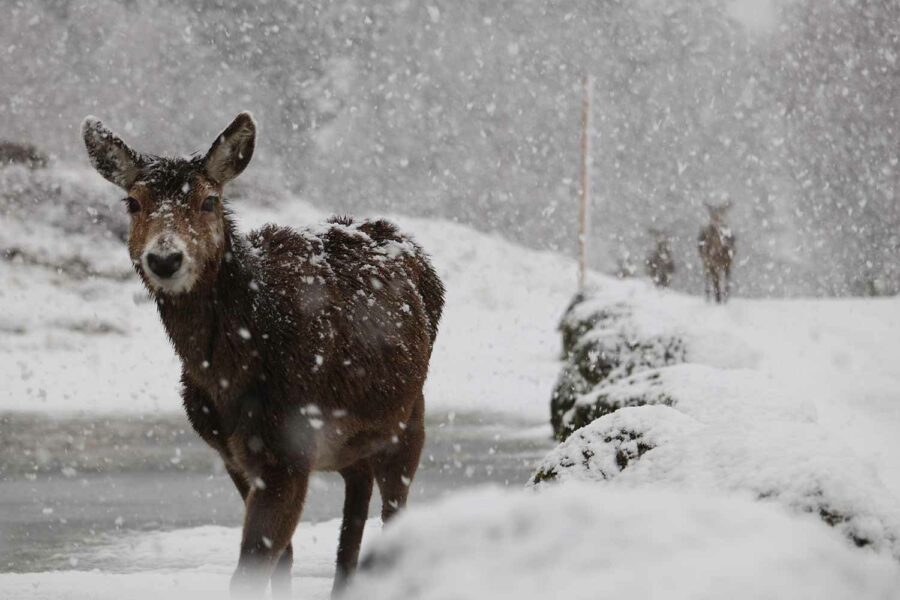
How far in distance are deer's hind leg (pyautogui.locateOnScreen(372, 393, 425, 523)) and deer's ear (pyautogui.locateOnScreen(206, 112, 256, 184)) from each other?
1.69m

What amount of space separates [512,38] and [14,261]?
63.0 ft

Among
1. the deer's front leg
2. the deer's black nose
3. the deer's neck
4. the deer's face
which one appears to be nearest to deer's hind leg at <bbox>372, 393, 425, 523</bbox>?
the deer's front leg

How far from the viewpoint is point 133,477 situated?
866 centimetres

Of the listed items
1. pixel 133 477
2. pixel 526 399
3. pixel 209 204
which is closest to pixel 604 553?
pixel 209 204

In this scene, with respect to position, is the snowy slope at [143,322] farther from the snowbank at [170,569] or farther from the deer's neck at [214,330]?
the deer's neck at [214,330]

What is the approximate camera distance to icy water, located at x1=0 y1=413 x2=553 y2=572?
21.9 ft

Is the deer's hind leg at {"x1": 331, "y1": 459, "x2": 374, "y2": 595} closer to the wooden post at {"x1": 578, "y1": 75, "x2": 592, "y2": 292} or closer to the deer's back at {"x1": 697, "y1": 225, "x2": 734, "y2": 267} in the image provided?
the wooden post at {"x1": 578, "y1": 75, "x2": 592, "y2": 292}

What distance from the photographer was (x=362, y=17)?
34656 millimetres

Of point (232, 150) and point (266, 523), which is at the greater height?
point (232, 150)

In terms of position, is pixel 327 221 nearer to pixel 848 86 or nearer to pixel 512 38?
pixel 512 38

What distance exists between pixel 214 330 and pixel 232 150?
80 centimetres

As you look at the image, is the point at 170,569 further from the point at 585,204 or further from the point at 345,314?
the point at 585,204

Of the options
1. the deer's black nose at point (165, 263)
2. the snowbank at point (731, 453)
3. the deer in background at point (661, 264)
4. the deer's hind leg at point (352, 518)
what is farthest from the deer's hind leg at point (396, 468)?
the deer in background at point (661, 264)

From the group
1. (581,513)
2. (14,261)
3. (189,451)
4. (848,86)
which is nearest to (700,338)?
(189,451)
